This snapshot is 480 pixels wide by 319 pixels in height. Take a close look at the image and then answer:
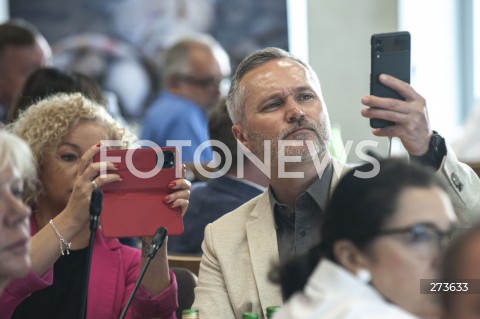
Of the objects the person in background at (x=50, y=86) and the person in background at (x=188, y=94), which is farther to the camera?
the person in background at (x=188, y=94)

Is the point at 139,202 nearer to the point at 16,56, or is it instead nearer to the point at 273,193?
the point at 273,193

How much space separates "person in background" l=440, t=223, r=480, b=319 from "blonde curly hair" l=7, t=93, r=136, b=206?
1.56m

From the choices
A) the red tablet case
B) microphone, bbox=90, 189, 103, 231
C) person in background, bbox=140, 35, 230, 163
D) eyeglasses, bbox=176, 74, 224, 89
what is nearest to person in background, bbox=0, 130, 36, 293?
microphone, bbox=90, 189, 103, 231

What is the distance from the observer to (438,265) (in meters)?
1.61

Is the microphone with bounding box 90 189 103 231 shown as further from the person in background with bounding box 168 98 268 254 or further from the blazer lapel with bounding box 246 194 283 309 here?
the person in background with bounding box 168 98 268 254

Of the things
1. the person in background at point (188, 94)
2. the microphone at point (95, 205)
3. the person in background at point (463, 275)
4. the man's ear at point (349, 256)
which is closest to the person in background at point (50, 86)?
the person in background at point (188, 94)

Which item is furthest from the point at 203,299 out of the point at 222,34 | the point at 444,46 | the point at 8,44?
the point at 222,34

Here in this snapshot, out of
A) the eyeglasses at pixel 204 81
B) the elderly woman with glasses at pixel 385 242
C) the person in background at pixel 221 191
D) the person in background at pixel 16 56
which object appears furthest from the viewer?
the eyeglasses at pixel 204 81

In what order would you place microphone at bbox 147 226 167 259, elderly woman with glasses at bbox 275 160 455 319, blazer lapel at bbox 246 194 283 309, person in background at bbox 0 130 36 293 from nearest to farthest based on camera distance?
elderly woman with glasses at bbox 275 160 455 319, person in background at bbox 0 130 36 293, microphone at bbox 147 226 167 259, blazer lapel at bbox 246 194 283 309

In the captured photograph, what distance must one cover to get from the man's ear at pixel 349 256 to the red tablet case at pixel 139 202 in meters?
0.83

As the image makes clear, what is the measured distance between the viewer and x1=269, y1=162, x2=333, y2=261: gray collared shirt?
8.43ft

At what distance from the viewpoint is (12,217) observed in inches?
76.4

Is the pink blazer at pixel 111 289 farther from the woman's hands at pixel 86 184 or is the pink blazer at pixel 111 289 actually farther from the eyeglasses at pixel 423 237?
the eyeglasses at pixel 423 237

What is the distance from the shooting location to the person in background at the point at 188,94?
17.0 feet
